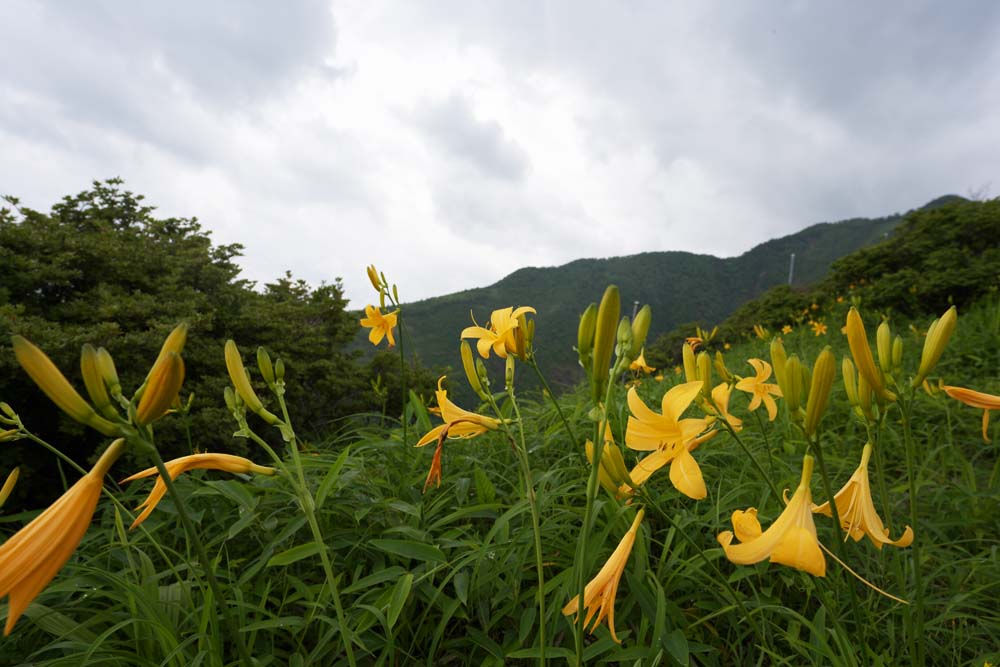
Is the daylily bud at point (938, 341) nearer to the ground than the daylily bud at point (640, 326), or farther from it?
nearer to the ground

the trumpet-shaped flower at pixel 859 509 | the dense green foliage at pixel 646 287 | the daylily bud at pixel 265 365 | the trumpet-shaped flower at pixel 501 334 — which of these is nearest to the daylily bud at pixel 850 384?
the trumpet-shaped flower at pixel 859 509

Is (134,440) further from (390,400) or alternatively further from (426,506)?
(390,400)

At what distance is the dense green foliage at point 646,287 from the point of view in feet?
76.6

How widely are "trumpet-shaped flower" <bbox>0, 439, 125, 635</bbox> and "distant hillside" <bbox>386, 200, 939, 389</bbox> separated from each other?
1695cm

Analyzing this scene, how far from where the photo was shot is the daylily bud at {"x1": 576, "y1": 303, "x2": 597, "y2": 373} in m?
0.83

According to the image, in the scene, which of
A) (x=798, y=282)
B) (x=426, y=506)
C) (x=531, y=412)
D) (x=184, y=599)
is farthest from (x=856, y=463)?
(x=798, y=282)

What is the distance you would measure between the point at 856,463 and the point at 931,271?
17.9ft

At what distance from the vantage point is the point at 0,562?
1.79 feet

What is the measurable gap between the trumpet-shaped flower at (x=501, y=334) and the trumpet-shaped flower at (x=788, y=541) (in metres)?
0.62

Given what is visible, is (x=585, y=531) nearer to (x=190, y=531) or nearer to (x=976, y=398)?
(x=190, y=531)

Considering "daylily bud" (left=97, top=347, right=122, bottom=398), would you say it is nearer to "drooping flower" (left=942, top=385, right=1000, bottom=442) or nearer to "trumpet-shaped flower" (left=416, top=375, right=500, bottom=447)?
"trumpet-shaped flower" (left=416, top=375, right=500, bottom=447)

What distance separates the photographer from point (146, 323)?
305 cm

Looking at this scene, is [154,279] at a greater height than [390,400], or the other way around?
[154,279]

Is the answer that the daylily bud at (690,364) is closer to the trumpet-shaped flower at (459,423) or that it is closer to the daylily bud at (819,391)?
the daylily bud at (819,391)
